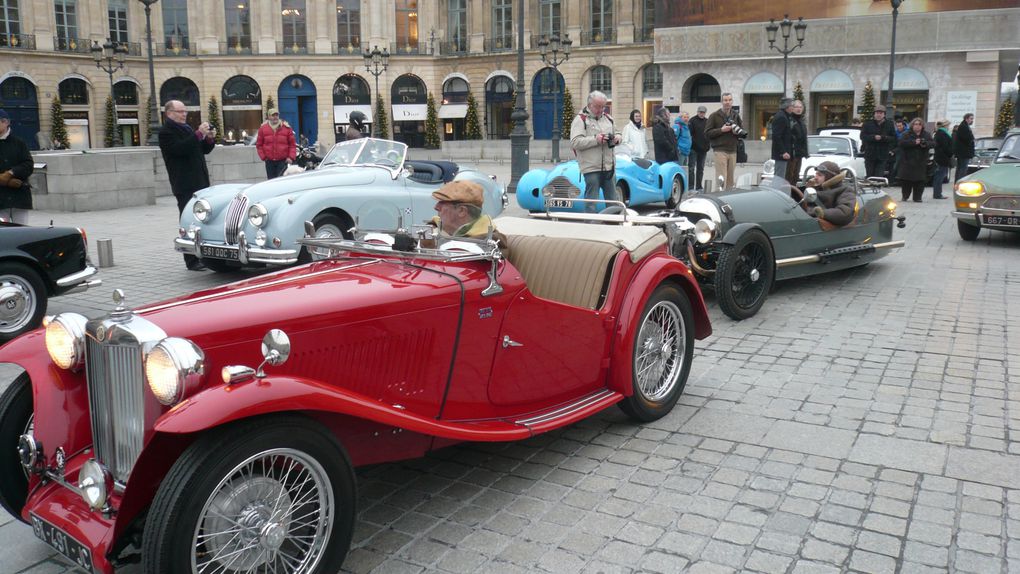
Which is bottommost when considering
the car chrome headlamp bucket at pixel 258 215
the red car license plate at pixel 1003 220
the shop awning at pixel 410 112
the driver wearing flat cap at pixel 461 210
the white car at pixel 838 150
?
the red car license plate at pixel 1003 220

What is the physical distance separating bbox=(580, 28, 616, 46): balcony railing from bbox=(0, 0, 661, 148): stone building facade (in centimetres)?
6

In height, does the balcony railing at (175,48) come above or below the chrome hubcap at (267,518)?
above

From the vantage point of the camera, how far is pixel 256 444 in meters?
2.90

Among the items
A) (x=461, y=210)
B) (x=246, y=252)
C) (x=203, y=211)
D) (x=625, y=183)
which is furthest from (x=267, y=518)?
(x=625, y=183)

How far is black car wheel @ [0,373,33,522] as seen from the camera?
11.3 ft

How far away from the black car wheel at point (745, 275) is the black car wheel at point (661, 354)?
2.14 meters

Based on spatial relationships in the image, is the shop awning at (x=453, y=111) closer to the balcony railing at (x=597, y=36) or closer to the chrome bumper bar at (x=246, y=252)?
the balcony railing at (x=597, y=36)

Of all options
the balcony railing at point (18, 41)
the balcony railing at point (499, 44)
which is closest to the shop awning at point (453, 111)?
the balcony railing at point (499, 44)

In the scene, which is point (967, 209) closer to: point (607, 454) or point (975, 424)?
point (975, 424)

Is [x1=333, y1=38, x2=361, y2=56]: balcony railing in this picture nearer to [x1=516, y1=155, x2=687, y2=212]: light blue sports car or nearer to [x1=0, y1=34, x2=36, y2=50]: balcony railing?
[x1=0, y1=34, x2=36, y2=50]: balcony railing

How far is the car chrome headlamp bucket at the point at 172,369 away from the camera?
291cm

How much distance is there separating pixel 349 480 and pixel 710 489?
1847 mm

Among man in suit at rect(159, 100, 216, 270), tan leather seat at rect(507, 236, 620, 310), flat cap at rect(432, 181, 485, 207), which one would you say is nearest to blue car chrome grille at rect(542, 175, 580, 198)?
man in suit at rect(159, 100, 216, 270)

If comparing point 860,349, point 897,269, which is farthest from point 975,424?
point 897,269
